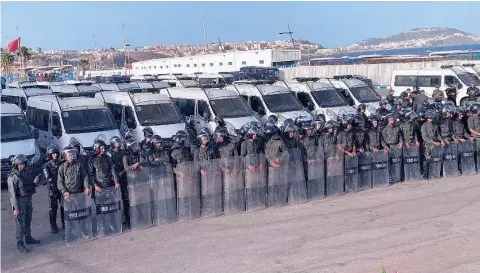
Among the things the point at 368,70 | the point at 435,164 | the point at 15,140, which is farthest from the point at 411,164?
the point at 368,70

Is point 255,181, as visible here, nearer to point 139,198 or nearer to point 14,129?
point 139,198

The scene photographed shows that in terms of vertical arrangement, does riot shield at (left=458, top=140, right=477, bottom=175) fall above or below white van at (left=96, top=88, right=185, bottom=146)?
below

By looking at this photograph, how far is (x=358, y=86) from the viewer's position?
64.5 feet

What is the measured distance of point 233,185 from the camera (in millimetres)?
10109

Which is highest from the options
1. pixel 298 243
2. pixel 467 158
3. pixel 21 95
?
pixel 21 95

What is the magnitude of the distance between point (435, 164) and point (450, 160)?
0.45 metres

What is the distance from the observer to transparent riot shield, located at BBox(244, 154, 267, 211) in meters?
10.2

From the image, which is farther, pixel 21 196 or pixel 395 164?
pixel 395 164

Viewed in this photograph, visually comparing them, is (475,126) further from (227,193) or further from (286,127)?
(227,193)

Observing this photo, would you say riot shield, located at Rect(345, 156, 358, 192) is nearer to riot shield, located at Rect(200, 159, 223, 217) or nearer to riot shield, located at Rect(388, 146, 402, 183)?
riot shield, located at Rect(388, 146, 402, 183)

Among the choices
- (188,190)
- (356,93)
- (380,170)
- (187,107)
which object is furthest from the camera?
(356,93)

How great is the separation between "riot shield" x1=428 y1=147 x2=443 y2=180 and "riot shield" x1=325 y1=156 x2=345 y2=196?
2480 millimetres

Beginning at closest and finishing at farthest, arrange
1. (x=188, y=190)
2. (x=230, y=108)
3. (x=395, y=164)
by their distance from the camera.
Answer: (x=188, y=190) → (x=395, y=164) → (x=230, y=108)

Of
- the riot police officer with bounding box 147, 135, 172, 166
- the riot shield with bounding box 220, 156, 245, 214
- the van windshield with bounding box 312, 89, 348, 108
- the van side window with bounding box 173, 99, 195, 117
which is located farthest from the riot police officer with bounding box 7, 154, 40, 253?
the van windshield with bounding box 312, 89, 348, 108
